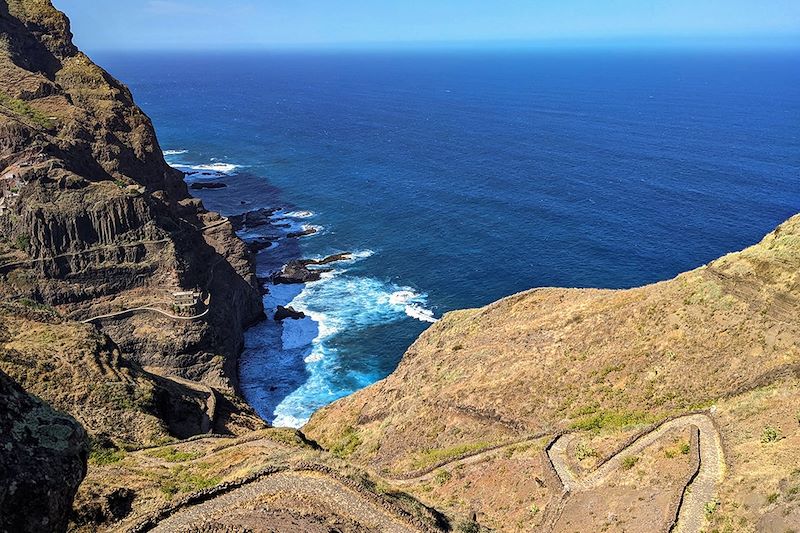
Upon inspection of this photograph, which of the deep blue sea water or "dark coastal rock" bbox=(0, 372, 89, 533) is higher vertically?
"dark coastal rock" bbox=(0, 372, 89, 533)

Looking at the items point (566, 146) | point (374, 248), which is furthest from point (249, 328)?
point (566, 146)

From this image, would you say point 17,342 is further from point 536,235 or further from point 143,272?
point 536,235

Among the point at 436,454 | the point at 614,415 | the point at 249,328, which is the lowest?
the point at 249,328

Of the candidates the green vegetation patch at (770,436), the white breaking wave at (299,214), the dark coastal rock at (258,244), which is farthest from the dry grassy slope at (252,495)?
the white breaking wave at (299,214)

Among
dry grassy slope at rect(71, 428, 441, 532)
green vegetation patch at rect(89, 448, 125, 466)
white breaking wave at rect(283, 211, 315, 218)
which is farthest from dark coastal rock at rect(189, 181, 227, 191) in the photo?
dry grassy slope at rect(71, 428, 441, 532)

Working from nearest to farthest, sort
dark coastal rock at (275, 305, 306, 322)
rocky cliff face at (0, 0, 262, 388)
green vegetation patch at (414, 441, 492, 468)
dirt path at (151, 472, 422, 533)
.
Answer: dirt path at (151, 472, 422, 533) → green vegetation patch at (414, 441, 492, 468) → rocky cliff face at (0, 0, 262, 388) → dark coastal rock at (275, 305, 306, 322)

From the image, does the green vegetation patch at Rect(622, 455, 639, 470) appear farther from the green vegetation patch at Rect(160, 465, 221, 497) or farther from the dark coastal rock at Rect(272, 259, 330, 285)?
the dark coastal rock at Rect(272, 259, 330, 285)

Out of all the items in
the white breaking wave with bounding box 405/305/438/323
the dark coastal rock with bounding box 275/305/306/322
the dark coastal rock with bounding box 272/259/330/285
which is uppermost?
the dark coastal rock with bounding box 272/259/330/285
